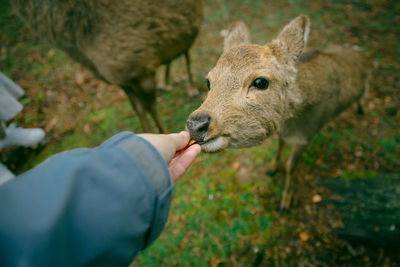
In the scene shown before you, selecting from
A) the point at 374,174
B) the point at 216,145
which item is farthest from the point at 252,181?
the point at 216,145

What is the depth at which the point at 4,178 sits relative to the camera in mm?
3904

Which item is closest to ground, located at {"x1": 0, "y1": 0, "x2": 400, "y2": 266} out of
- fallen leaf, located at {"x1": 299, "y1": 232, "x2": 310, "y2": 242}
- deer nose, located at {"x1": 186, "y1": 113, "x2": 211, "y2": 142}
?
fallen leaf, located at {"x1": 299, "y1": 232, "x2": 310, "y2": 242}

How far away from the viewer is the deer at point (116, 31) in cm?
326

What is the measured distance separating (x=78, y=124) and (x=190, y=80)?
3249 millimetres

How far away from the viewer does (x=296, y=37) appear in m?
2.70

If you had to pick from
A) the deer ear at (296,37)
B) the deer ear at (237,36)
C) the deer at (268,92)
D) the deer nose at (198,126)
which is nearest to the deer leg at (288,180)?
the deer at (268,92)

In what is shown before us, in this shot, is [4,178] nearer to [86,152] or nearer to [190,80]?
[86,152]

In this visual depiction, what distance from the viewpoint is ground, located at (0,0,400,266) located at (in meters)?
3.75

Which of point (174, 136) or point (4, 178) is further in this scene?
point (4, 178)

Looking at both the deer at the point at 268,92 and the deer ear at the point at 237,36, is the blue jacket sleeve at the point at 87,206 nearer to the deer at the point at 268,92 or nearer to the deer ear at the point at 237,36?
the deer at the point at 268,92

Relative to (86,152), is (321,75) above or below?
below

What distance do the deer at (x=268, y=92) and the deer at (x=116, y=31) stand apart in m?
1.24

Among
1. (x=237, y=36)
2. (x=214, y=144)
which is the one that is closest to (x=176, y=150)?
(x=214, y=144)

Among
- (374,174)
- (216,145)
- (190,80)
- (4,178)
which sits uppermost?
(216,145)
